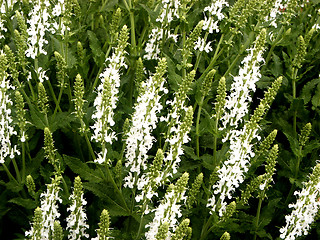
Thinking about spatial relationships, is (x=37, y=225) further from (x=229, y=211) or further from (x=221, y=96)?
(x=221, y=96)

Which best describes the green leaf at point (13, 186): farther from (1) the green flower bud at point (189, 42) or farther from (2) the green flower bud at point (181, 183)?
(1) the green flower bud at point (189, 42)

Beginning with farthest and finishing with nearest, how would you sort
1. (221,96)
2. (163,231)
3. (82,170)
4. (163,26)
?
1. (163,26)
2. (82,170)
3. (221,96)
4. (163,231)

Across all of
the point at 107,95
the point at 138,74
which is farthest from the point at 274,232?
the point at 107,95

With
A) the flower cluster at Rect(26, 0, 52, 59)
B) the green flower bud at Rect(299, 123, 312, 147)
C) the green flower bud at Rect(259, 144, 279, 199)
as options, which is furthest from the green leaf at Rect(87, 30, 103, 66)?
the green flower bud at Rect(299, 123, 312, 147)

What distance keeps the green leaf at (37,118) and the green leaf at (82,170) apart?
15.3 inches

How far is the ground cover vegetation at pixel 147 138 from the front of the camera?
3.05 m

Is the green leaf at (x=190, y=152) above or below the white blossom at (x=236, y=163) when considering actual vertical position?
above

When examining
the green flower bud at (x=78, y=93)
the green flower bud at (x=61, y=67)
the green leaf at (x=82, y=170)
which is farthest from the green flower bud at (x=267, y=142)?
the green flower bud at (x=61, y=67)

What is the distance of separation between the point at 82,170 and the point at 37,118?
66cm

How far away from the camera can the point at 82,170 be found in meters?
3.48

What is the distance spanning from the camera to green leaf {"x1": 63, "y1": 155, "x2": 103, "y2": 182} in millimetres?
3459

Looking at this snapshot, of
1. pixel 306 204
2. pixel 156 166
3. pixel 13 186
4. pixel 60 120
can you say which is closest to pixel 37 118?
pixel 60 120

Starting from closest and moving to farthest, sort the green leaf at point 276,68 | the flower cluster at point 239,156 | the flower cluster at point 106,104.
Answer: the flower cluster at point 106,104 → the flower cluster at point 239,156 → the green leaf at point 276,68

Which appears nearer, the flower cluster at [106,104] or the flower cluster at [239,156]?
the flower cluster at [106,104]
